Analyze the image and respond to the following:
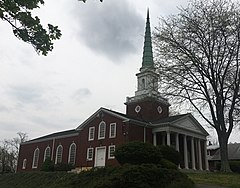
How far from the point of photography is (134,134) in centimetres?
3134

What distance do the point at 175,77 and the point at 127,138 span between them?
361 inches

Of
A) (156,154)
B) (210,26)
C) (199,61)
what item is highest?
(210,26)

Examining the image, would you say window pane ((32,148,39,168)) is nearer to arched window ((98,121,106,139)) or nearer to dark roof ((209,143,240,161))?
arched window ((98,121,106,139))

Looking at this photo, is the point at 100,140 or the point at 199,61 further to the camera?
the point at 100,140

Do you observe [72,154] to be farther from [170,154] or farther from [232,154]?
[232,154]

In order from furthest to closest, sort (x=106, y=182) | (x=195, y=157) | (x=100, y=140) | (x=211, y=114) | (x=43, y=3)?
(x=195, y=157) → (x=100, y=140) → (x=211, y=114) → (x=106, y=182) → (x=43, y=3)

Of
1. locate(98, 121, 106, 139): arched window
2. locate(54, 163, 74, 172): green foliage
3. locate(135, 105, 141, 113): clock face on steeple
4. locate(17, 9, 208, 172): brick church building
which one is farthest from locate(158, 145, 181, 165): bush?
locate(54, 163, 74, 172): green foliage

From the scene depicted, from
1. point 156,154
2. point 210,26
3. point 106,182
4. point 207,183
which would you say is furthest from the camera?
point 210,26

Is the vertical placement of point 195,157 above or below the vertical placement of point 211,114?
below

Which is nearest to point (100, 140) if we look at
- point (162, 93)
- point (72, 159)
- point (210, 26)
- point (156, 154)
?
point (72, 159)

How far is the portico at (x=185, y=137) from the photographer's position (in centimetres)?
3278

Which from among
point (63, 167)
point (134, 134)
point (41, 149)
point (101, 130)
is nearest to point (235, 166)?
point (134, 134)

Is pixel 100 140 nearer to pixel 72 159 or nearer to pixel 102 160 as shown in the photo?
pixel 102 160

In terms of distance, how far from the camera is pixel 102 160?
107 ft
